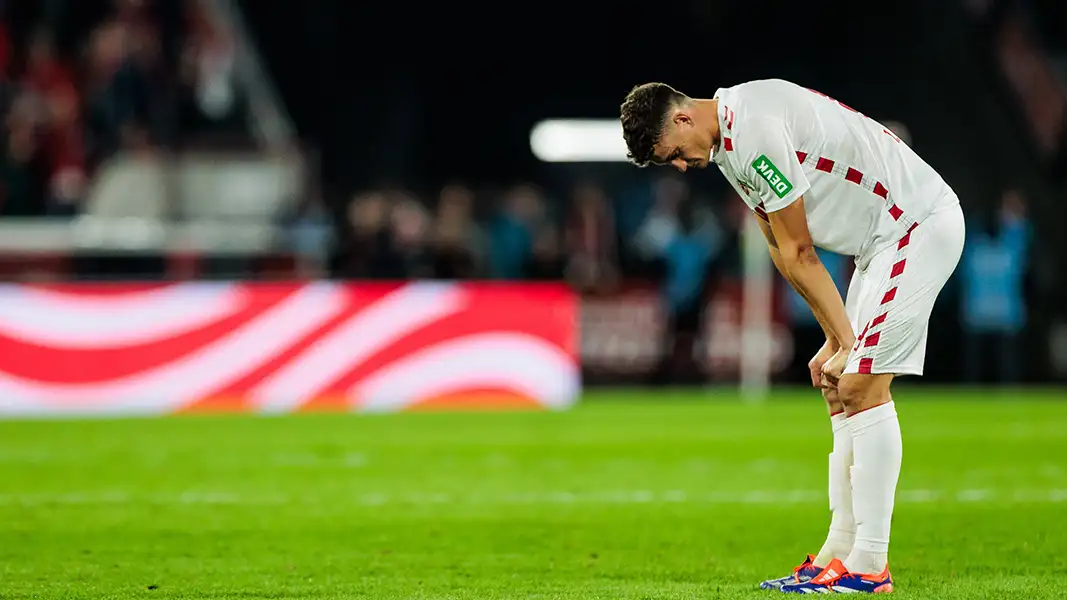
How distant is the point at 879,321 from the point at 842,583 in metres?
0.96

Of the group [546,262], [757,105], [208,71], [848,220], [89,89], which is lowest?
[546,262]

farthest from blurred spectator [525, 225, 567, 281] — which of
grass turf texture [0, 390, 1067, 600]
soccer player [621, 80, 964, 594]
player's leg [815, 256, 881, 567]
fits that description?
soccer player [621, 80, 964, 594]

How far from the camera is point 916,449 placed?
1148cm

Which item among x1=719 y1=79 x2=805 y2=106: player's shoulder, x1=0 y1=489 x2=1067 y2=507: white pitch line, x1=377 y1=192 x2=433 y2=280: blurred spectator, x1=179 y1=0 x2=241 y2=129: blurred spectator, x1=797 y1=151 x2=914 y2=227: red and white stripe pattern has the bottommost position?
x1=0 y1=489 x2=1067 y2=507: white pitch line

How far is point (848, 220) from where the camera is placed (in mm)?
5742

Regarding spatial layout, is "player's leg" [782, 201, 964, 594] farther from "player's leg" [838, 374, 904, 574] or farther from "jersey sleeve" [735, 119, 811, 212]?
"jersey sleeve" [735, 119, 811, 212]

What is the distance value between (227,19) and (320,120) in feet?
6.42

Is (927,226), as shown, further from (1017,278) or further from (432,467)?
(1017,278)

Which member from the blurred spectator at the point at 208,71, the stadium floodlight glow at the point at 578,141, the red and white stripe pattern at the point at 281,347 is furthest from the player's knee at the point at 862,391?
the blurred spectator at the point at 208,71

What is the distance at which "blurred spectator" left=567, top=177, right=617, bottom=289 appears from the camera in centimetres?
1922

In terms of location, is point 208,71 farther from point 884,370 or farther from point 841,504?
point 884,370

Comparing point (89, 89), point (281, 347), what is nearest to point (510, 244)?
point (281, 347)

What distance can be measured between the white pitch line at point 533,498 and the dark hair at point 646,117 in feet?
11.4

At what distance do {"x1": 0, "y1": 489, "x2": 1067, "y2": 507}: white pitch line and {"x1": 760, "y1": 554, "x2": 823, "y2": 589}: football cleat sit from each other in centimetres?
260
